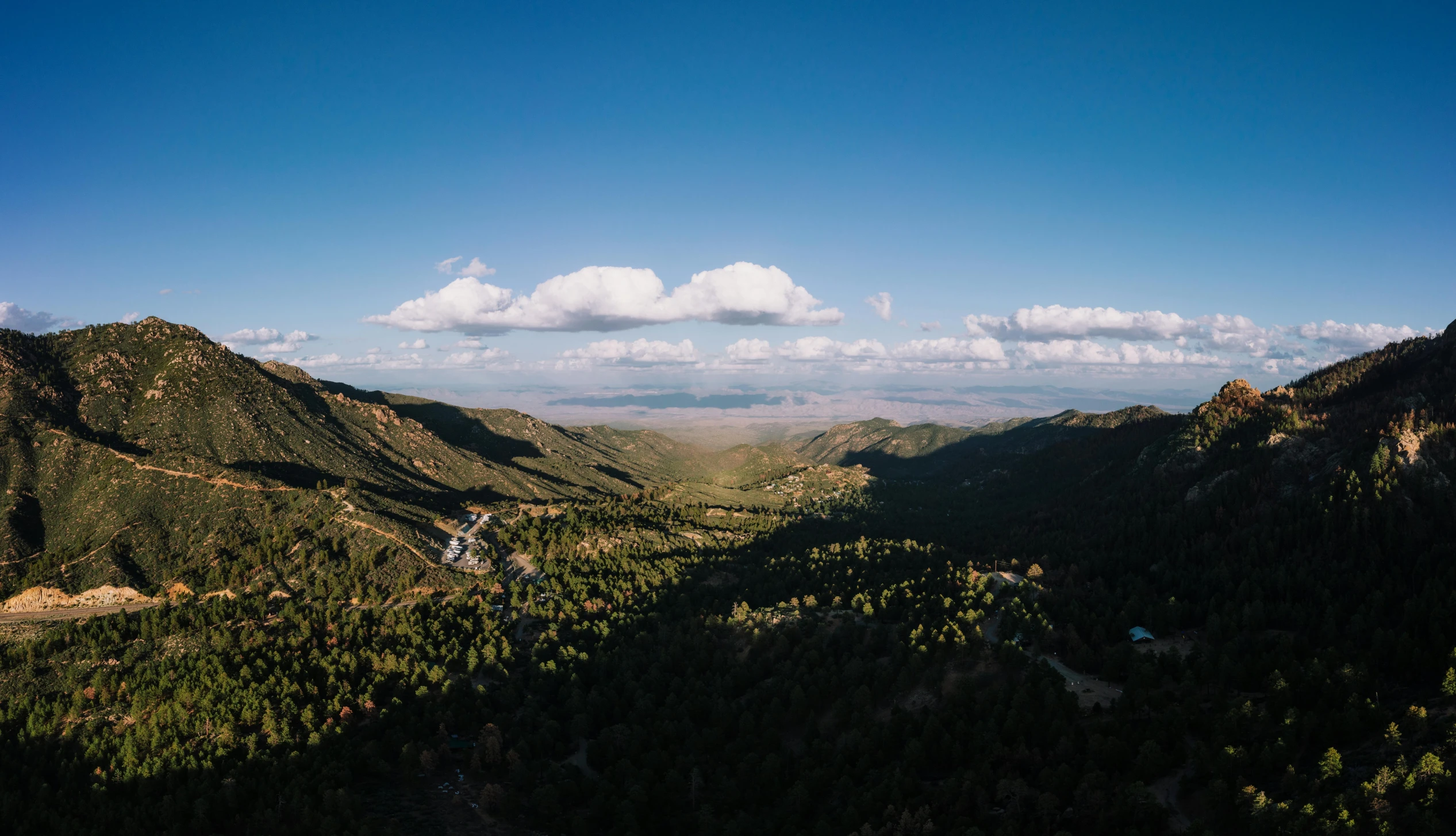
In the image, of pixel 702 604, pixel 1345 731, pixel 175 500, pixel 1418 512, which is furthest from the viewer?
pixel 175 500

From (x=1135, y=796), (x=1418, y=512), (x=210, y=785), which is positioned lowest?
(x=210, y=785)

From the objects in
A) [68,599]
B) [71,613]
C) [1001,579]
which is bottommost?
[1001,579]

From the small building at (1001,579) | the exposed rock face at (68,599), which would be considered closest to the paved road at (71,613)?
the exposed rock face at (68,599)

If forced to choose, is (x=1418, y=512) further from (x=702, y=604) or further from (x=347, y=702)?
(x=347, y=702)

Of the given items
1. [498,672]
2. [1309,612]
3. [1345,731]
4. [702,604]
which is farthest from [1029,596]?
[498,672]

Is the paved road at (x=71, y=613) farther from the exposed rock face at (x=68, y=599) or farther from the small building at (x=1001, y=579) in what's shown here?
the small building at (x=1001, y=579)

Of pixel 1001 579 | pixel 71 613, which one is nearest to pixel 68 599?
pixel 71 613

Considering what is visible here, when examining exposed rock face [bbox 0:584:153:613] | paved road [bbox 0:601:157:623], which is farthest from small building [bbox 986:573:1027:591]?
exposed rock face [bbox 0:584:153:613]

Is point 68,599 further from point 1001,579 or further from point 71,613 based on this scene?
point 1001,579
